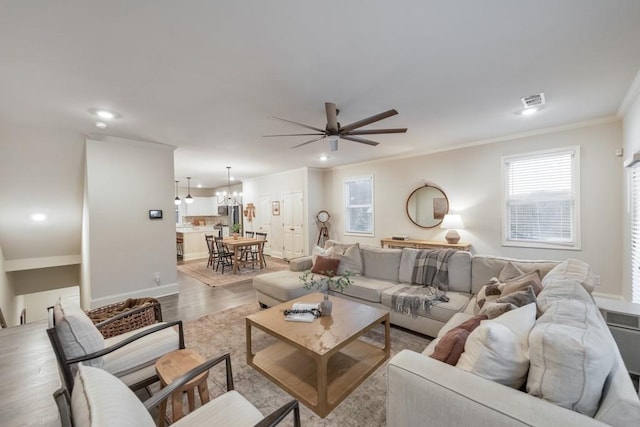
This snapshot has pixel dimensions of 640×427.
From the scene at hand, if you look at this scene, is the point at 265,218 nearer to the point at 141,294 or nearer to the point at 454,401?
the point at 141,294

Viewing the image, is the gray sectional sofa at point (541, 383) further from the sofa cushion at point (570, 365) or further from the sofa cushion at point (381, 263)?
the sofa cushion at point (381, 263)

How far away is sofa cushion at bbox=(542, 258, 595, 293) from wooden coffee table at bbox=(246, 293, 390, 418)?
4.43 ft

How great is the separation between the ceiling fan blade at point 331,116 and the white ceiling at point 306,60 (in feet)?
0.71

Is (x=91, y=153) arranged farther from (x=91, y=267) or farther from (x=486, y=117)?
(x=486, y=117)

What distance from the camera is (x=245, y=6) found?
152 cm

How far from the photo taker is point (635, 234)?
2.90 metres

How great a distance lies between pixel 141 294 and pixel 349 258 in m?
3.45

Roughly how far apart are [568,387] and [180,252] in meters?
9.03

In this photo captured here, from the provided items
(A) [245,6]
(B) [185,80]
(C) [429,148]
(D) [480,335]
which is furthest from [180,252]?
(D) [480,335]

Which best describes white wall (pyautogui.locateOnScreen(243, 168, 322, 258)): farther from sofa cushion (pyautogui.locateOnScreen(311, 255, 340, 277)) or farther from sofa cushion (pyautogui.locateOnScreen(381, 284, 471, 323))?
sofa cushion (pyautogui.locateOnScreen(381, 284, 471, 323))

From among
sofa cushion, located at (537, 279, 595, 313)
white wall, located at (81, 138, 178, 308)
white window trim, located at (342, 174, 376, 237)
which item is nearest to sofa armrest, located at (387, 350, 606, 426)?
sofa cushion, located at (537, 279, 595, 313)

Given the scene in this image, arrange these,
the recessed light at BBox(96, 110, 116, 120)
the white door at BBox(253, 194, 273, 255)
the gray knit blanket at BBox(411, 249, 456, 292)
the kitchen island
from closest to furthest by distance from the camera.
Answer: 1. the recessed light at BBox(96, 110, 116, 120)
2. the gray knit blanket at BBox(411, 249, 456, 292)
3. the kitchen island
4. the white door at BBox(253, 194, 273, 255)

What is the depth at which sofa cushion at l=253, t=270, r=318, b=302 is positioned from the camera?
331cm

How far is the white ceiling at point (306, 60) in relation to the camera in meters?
1.58
